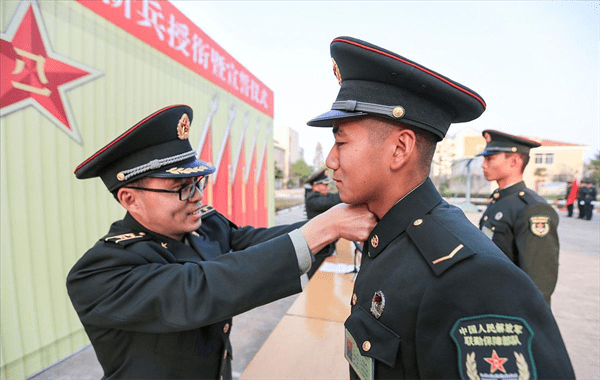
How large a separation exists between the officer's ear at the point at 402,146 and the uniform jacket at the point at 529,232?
2514 millimetres

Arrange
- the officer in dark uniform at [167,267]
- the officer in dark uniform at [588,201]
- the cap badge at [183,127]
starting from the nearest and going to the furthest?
the officer in dark uniform at [167,267]
the cap badge at [183,127]
the officer in dark uniform at [588,201]

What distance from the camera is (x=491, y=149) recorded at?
3186 millimetres

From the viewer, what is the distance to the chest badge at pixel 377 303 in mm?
979

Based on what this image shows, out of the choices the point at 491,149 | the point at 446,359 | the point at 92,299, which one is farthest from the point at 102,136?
the point at 491,149

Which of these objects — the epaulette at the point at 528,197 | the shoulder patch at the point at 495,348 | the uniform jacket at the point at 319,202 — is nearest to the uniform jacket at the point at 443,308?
the shoulder patch at the point at 495,348

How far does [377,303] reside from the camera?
1007 mm

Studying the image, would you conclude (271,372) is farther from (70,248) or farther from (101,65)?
(101,65)

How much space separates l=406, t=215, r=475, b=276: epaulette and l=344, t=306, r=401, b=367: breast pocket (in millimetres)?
260

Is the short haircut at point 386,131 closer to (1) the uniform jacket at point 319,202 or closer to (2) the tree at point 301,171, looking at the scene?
(1) the uniform jacket at point 319,202

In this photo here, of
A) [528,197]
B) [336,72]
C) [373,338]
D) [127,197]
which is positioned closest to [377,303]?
[373,338]

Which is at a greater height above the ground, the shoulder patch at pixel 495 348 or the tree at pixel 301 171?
the shoulder patch at pixel 495 348

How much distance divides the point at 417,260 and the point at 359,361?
0.42m

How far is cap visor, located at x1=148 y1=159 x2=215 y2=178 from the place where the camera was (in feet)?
A: 4.59

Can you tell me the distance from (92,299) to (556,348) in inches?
60.3
